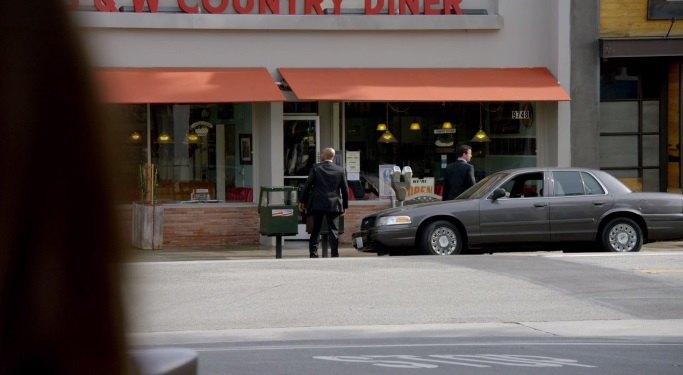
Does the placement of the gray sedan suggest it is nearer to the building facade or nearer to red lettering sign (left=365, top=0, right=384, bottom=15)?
the building facade

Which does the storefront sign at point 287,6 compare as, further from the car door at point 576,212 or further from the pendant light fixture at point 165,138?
the car door at point 576,212

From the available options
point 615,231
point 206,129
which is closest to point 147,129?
point 206,129

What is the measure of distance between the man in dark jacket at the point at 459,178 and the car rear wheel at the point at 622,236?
248 centimetres

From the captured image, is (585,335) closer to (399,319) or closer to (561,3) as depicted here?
(399,319)

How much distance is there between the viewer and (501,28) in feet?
74.1

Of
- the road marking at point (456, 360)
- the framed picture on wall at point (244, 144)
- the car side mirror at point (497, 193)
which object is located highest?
the framed picture on wall at point (244, 144)

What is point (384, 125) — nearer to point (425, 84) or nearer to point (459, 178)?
point (425, 84)

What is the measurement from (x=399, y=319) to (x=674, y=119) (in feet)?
42.1

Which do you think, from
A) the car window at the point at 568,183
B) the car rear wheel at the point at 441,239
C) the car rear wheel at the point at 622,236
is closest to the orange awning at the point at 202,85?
the car rear wheel at the point at 441,239

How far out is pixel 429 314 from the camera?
12.0 metres

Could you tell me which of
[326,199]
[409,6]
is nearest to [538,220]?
A: [326,199]

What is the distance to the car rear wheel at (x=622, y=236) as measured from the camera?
18.4 meters

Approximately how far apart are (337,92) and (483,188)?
12.8ft

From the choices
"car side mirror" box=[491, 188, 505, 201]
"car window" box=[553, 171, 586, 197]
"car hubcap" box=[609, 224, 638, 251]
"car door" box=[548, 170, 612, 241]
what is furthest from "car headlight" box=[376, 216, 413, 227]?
"car hubcap" box=[609, 224, 638, 251]
